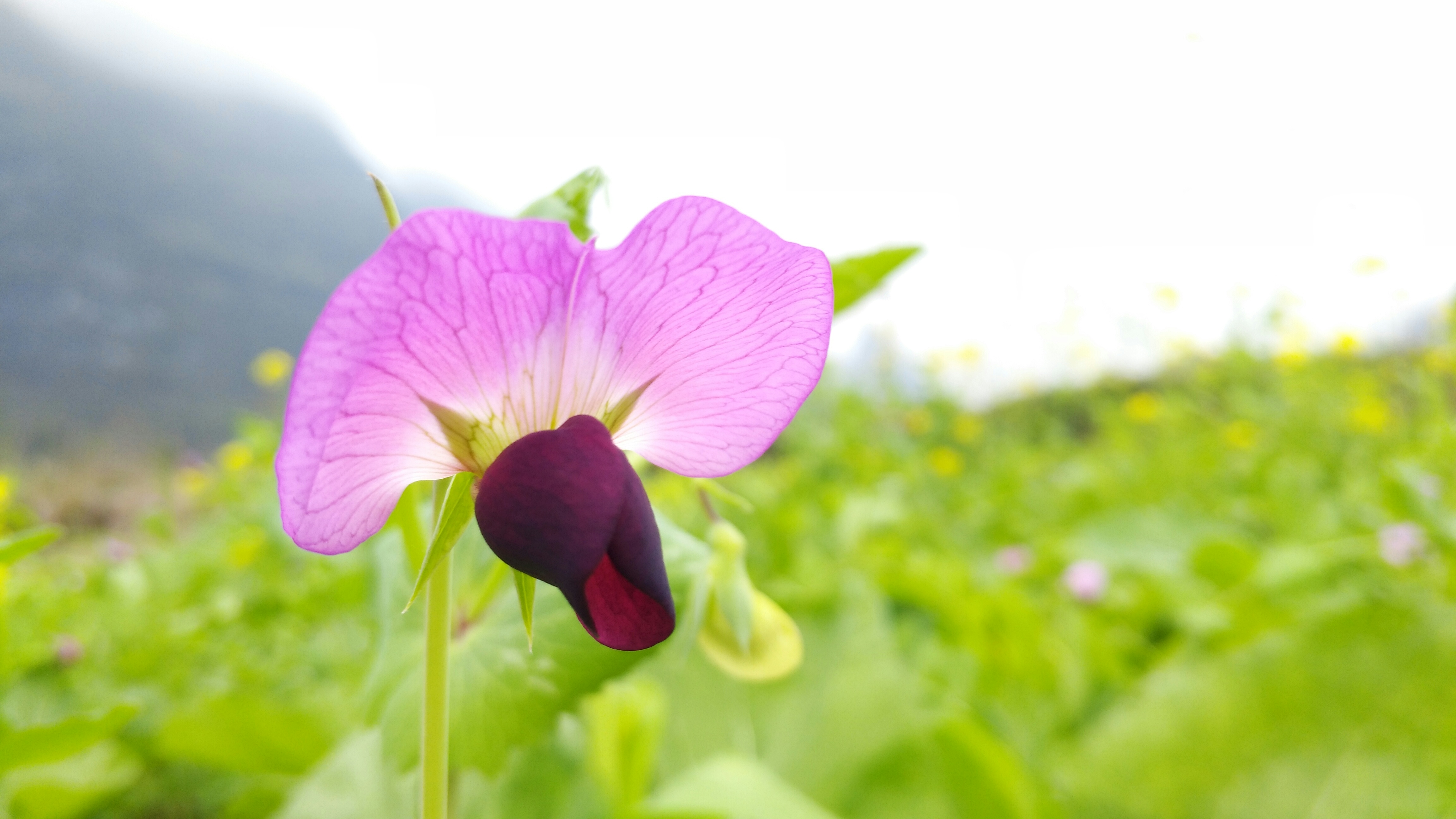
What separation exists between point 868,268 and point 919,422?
3.49 metres

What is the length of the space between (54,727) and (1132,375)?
5.94 m

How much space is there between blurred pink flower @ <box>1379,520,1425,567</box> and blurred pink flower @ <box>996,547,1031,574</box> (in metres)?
0.64

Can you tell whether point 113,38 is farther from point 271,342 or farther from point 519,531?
point 519,531

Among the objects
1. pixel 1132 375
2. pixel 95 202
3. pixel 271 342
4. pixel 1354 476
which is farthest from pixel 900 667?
pixel 95 202

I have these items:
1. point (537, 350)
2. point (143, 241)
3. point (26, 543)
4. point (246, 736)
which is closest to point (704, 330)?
point (537, 350)

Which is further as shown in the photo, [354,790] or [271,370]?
[271,370]

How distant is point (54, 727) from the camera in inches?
18.9

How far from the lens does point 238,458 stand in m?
2.68

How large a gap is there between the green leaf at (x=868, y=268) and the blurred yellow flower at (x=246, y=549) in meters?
1.69

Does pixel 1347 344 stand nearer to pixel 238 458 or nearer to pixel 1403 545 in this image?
pixel 1403 545

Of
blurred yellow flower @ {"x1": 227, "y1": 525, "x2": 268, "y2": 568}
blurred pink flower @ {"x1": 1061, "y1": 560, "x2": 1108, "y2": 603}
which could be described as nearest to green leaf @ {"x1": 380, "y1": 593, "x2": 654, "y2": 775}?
blurred pink flower @ {"x1": 1061, "y1": 560, "x2": 1108, "y2": 603}

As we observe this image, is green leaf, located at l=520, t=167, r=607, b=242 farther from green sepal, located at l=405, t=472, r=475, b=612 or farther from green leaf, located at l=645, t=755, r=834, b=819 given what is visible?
green leaf, located at l=645, t=755, r=834, b=819

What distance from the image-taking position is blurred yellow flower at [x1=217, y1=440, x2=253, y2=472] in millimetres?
2670

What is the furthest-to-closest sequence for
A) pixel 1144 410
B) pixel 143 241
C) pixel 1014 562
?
pixel 143 241 < pixel 1144 410 < pixel 1014 562
